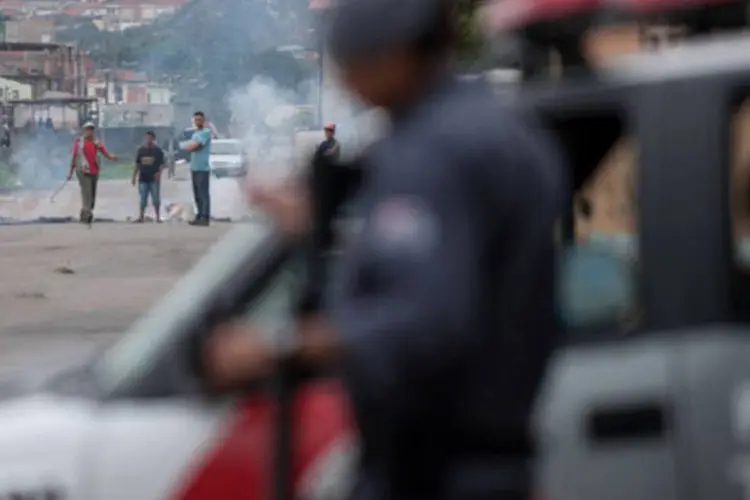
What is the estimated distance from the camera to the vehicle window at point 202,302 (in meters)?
3.53

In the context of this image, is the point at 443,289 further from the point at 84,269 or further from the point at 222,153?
the point at 222,153

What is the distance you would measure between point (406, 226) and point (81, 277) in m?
14.8

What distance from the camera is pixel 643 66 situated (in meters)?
3.52

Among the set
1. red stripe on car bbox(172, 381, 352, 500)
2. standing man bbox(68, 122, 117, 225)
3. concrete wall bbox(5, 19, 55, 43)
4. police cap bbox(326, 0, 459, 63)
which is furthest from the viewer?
concrete wall bbox(5, 19, 55, 43)

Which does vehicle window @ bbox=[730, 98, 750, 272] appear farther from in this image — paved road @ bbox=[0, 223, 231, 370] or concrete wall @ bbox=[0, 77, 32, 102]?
concrete wall @ bbox=[0, 77, 32, 102]

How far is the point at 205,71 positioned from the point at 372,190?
30178 millimetres

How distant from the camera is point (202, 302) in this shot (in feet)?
11.6

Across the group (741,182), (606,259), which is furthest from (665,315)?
(741,182)

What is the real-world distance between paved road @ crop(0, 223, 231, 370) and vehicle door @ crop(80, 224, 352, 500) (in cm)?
Result: 686

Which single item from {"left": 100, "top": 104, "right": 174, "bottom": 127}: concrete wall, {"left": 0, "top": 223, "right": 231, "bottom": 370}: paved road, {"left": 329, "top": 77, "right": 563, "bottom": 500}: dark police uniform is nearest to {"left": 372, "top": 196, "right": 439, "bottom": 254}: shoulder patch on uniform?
{"left": 329, "top": 77, "right": 563, "bottom": 500}: dark police uniform

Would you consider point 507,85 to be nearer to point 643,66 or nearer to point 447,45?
point 643,66

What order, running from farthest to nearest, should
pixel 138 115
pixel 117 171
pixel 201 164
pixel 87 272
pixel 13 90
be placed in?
pixel 13 90 → pixel 138 115 → pixel 117 171 → pixel 201 164 → pixel 87 272

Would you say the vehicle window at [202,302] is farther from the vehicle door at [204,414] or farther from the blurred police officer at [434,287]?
the blurred police officer at [434,287]

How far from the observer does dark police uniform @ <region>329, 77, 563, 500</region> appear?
2393mm
